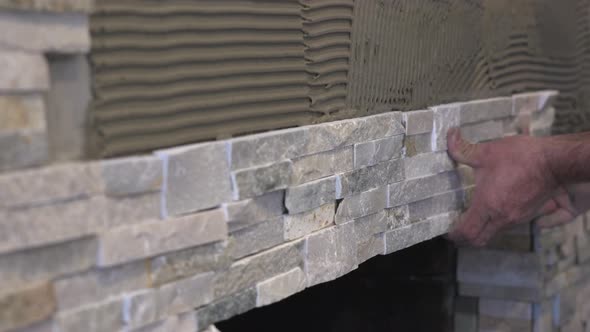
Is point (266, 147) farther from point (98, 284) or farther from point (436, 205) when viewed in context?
point (436, 205)

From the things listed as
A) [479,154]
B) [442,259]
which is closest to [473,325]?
[442,259]

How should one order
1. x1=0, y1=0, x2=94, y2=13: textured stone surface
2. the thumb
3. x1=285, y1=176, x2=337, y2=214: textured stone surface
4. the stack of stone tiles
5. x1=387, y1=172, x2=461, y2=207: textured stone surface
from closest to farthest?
x1=0, y1=0, x2=94, y2=13: textured stone surface
x1=285, y1=176, x2=337, y2=214: textured stone surface
x1=387, y1=172, x2=461, y2=207: textured stone surface
the thumb
the stack of stone tiles

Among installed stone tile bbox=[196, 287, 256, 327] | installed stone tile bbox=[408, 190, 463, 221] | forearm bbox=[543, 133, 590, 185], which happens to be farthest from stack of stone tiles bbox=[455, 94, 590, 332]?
installed stone tile bbox=[196, 287, 256, 327]

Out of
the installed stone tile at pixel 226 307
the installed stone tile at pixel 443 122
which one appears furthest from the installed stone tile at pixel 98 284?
the installed stone tile at pixel 443 122

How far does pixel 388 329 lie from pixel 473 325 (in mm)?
226

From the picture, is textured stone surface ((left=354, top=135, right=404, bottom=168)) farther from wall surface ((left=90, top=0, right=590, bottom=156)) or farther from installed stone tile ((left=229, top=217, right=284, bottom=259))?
installed stone tile ((left=229, top=217, right=284, bottom=259))

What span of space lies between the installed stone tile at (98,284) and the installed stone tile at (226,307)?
4.6 inches

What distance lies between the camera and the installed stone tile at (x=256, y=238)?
1.00m

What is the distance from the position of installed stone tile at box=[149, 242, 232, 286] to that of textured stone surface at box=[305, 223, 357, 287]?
20 centimetres

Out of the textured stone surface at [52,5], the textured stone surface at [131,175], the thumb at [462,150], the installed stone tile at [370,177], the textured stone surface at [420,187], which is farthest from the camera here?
the thumb at [462,150]

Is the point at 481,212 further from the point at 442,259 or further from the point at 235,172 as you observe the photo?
the point at 235,172

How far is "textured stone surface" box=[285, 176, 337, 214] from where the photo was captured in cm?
108

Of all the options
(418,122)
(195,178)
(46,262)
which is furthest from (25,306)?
(418,122)

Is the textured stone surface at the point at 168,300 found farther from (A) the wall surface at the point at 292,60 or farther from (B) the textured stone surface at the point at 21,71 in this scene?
(B) the textured stone surface at the point at 21,71
